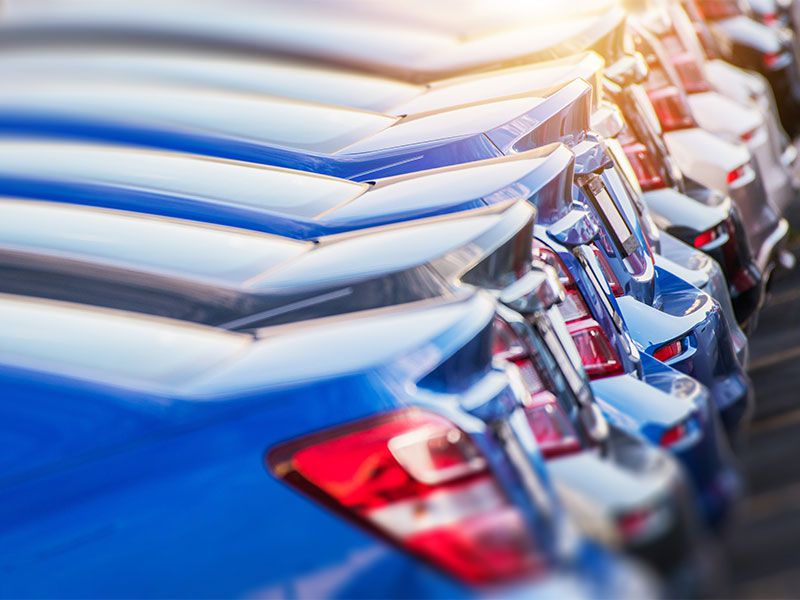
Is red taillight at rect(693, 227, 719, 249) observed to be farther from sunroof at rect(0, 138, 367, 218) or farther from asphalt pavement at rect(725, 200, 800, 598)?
sunroof at rect(0, 138, 367, 218)

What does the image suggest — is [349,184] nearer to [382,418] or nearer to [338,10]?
[382,418]

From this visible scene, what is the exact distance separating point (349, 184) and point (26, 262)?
97cm

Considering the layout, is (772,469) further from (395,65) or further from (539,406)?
(395,65)

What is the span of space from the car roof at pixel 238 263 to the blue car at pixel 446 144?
A: 764mm

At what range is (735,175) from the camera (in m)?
6.43

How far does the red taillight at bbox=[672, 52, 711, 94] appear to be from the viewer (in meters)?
7.26

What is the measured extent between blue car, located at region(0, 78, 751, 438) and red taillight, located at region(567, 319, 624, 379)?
1.30 feet

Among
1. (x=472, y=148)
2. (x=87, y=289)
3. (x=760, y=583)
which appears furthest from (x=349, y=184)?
(x=760, y=583)

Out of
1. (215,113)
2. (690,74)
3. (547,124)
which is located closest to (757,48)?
(690,74)

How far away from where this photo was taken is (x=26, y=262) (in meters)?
2.83

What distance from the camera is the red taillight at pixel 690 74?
7.26 meters

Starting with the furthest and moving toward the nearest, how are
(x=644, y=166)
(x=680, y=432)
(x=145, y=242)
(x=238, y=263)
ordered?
(x=644, y=166), (x=680, y=432), (x=145, y=242), (x=238, y=263)

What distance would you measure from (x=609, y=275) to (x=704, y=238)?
5.33ft

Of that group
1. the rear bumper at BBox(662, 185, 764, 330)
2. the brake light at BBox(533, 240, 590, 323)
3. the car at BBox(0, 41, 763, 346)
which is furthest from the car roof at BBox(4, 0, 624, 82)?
the brake light at BBox(533, 240, 590, 323)
